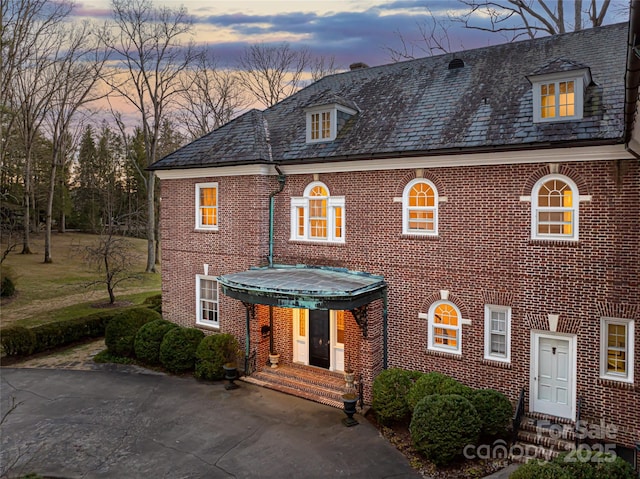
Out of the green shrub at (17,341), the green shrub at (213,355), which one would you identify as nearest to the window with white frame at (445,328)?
the green shrub at (213,355)

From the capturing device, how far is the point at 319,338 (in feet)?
48.7

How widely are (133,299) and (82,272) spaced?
410 inches

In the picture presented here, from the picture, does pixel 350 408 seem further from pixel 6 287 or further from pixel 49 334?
pixel 6 287

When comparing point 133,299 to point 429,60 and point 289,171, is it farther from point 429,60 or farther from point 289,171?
point 429,60

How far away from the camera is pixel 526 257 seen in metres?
11.2

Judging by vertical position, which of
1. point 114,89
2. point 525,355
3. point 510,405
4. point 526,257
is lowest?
point 510,405

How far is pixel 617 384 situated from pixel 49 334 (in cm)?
1928

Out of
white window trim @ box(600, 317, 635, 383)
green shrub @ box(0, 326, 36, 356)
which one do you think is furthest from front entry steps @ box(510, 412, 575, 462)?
green shrub @ box(0, 326, 36, 356)

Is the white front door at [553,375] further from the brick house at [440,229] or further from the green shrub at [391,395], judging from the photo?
the green shrub at [391,395]

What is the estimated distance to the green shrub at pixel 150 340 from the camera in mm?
15891

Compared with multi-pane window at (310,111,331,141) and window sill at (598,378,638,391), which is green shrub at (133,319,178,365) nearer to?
multi-pane window at (310,111,331,141)

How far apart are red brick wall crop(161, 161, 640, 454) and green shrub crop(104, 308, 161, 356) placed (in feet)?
12.4

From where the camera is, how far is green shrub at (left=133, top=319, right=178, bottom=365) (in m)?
15.9

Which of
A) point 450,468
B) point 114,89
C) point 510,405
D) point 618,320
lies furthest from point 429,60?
point 114,89
